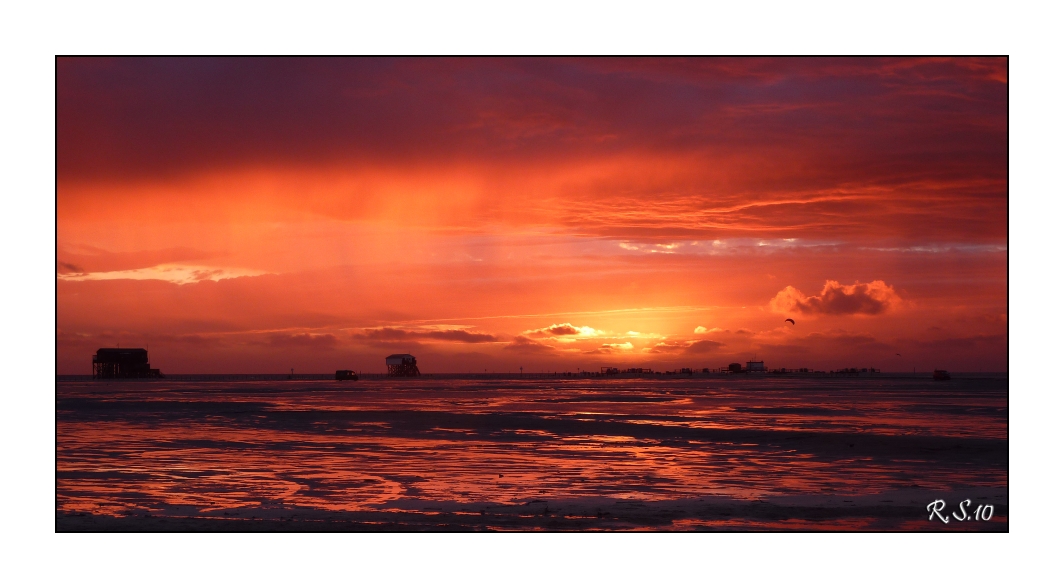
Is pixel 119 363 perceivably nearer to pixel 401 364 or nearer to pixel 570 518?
pixel 401 364

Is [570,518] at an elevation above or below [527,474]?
above

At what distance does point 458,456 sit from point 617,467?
455cm

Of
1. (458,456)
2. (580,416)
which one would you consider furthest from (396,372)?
(458,456)

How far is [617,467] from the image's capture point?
63.9 feet

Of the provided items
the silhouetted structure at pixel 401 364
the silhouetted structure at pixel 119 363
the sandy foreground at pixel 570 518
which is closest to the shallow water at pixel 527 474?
the sandy foreground at pixel 570 518

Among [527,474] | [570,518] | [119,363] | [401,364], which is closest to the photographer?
[570,518]

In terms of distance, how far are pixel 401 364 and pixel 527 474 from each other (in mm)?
156823

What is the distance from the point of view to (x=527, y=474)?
18.0 meters

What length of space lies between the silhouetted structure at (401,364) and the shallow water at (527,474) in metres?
139

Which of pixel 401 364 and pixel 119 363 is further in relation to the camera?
pixel 401 364

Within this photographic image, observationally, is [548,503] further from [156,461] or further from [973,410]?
[973,410]

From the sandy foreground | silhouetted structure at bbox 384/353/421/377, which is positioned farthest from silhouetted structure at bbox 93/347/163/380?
the sandy foreground

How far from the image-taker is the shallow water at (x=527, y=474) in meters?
13.6

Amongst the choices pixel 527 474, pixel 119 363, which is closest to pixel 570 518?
pixel 527 474
